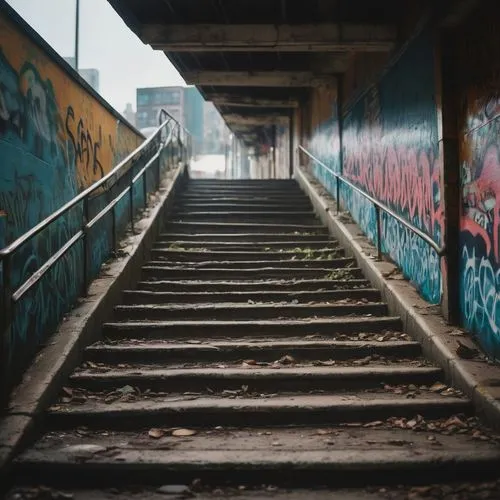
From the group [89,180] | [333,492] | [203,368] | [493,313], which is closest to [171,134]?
[89,180]

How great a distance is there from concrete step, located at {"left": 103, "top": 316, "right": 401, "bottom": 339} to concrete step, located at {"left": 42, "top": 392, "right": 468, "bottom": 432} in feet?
4.12

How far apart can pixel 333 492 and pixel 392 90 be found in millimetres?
4748

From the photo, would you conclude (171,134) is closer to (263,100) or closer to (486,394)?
(263,100)

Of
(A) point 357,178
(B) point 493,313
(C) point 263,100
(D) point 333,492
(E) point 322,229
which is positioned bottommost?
(D) point 333,492

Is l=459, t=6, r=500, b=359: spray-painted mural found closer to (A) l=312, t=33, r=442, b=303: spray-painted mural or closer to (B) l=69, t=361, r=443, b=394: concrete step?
(A) l=312, t=33, r=442, b=303: spray-painted mural

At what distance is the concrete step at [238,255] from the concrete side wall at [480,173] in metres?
2.88

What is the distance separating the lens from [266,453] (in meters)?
2.94

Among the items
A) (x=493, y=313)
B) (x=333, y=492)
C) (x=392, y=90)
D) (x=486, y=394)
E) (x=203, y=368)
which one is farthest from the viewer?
(x=392, y=90)

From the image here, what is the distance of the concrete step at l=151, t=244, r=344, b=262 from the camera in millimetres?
6898

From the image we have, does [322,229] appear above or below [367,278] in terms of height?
above

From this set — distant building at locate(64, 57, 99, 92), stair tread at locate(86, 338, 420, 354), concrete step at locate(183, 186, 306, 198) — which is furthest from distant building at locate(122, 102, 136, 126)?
stair tread at locate(86, 338, 420, 354)

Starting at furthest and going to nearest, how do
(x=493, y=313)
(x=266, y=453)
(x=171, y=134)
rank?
(x=171, y=134), (x=493, y=313), (x=266, y=453)

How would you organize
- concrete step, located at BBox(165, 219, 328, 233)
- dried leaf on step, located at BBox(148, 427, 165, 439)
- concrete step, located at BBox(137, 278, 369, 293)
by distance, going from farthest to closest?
concrete step, located at BBox(165, 219, 328, 233) < concrete step, located at BBox(137, 278, 369, 293) < dried leaf on step, located at BBox(148, 427, 165, 439)

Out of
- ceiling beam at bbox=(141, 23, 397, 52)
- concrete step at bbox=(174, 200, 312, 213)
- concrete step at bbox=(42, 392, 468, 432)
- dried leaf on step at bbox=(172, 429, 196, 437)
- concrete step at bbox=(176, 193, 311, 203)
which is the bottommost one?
dried leaf on step at bbox=(172, 429, 196, 437)
